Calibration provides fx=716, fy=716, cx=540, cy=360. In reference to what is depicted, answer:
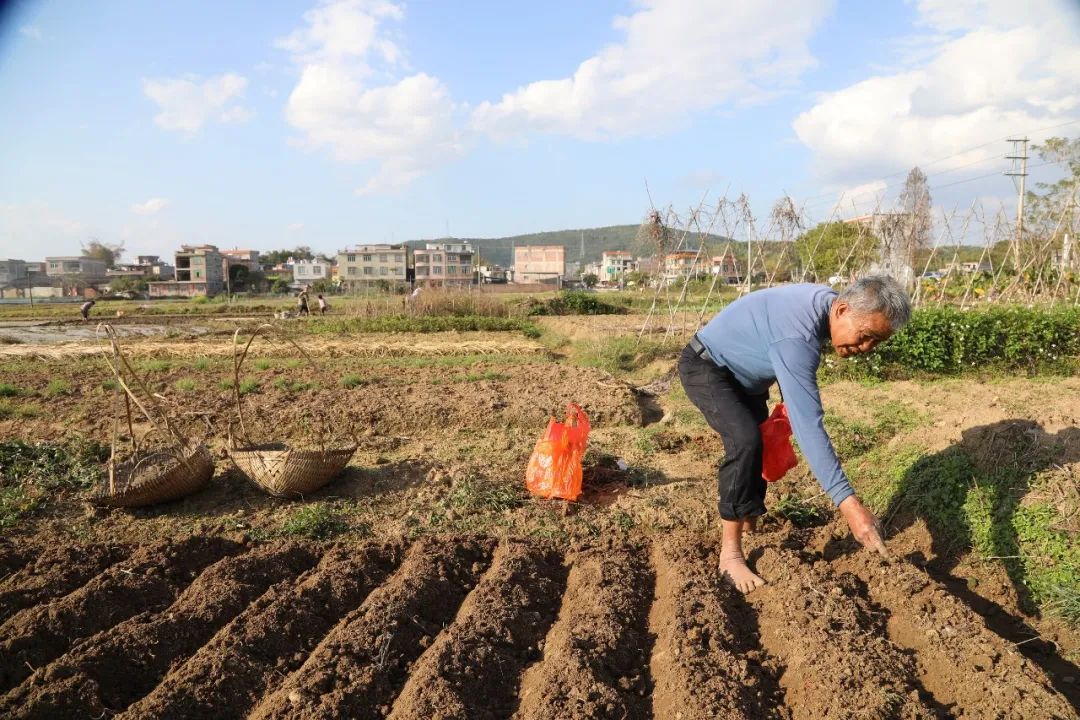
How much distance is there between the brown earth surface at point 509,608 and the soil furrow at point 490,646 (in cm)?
1

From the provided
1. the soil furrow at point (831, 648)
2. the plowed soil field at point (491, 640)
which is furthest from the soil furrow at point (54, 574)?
the soil furrow at point (831, 648)

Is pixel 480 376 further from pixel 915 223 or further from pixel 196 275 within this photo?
pixel 196 275

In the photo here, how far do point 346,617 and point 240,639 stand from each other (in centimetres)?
43

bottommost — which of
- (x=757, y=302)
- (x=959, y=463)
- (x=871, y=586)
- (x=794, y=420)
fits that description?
(x=871, y=586)

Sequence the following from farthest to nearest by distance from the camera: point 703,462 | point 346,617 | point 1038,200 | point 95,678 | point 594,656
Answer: point 1038,200 → point 703,462 → point 346,617 → point 594,656 → point 95,678

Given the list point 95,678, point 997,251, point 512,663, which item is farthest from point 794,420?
point 997,251

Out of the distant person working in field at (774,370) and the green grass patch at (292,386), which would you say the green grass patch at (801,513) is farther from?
the green grass patch at (292,386)

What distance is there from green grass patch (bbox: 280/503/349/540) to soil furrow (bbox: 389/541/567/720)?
3.47ft

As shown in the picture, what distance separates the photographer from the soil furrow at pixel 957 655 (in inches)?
94.3

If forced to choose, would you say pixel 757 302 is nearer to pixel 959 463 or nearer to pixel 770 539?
pixel 770 539

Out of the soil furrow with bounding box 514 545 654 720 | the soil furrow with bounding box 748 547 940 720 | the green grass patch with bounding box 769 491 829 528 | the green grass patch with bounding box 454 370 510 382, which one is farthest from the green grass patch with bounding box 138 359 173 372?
the soil furrow with bounding box 748 547 940 720

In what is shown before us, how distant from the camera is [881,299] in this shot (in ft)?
8.93

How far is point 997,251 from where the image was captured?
20.2 m

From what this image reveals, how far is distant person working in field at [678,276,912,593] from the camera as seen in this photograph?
8.91ft
